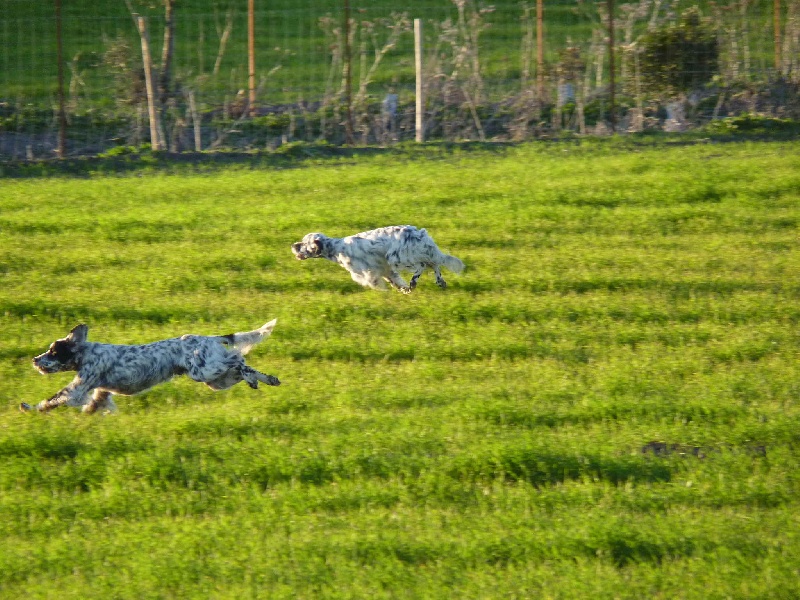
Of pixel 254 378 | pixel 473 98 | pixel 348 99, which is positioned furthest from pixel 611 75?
pixel 254 378

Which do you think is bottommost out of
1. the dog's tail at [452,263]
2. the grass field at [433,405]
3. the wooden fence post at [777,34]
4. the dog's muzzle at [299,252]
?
the grass field at [433,405]

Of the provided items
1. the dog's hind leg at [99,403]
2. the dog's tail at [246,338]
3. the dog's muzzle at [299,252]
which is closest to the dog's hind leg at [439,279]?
the dog's muzzle at [299,252]

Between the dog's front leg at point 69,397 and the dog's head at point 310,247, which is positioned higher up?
the dog's head at point 310,247

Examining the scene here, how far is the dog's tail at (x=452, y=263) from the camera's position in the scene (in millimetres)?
9656

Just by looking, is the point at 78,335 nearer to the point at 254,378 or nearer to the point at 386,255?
the point at 254,378

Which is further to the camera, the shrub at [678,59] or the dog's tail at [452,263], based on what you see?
the shrub at [678,59]

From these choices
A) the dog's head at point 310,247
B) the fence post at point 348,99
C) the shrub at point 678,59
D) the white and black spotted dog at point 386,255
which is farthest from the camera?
the shrub at point 678,59

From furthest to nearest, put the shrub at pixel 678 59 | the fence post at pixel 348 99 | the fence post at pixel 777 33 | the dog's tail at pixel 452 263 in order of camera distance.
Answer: the shrub at pixel 678 59 → the fence post at pixel 777 33 → the fence post at pixel 348 99 → the dog's tail at pixel 452 263

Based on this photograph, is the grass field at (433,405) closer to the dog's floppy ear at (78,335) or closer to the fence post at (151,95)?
the dog's floppy ear at (78,335)

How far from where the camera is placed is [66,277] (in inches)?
403

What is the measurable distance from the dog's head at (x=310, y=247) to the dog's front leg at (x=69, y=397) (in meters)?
3.00

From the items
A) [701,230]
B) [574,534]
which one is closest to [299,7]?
[701,230]

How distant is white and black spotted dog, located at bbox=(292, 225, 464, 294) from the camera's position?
9516mm

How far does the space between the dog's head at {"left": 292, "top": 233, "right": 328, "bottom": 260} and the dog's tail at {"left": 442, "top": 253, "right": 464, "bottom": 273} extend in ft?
3.55
